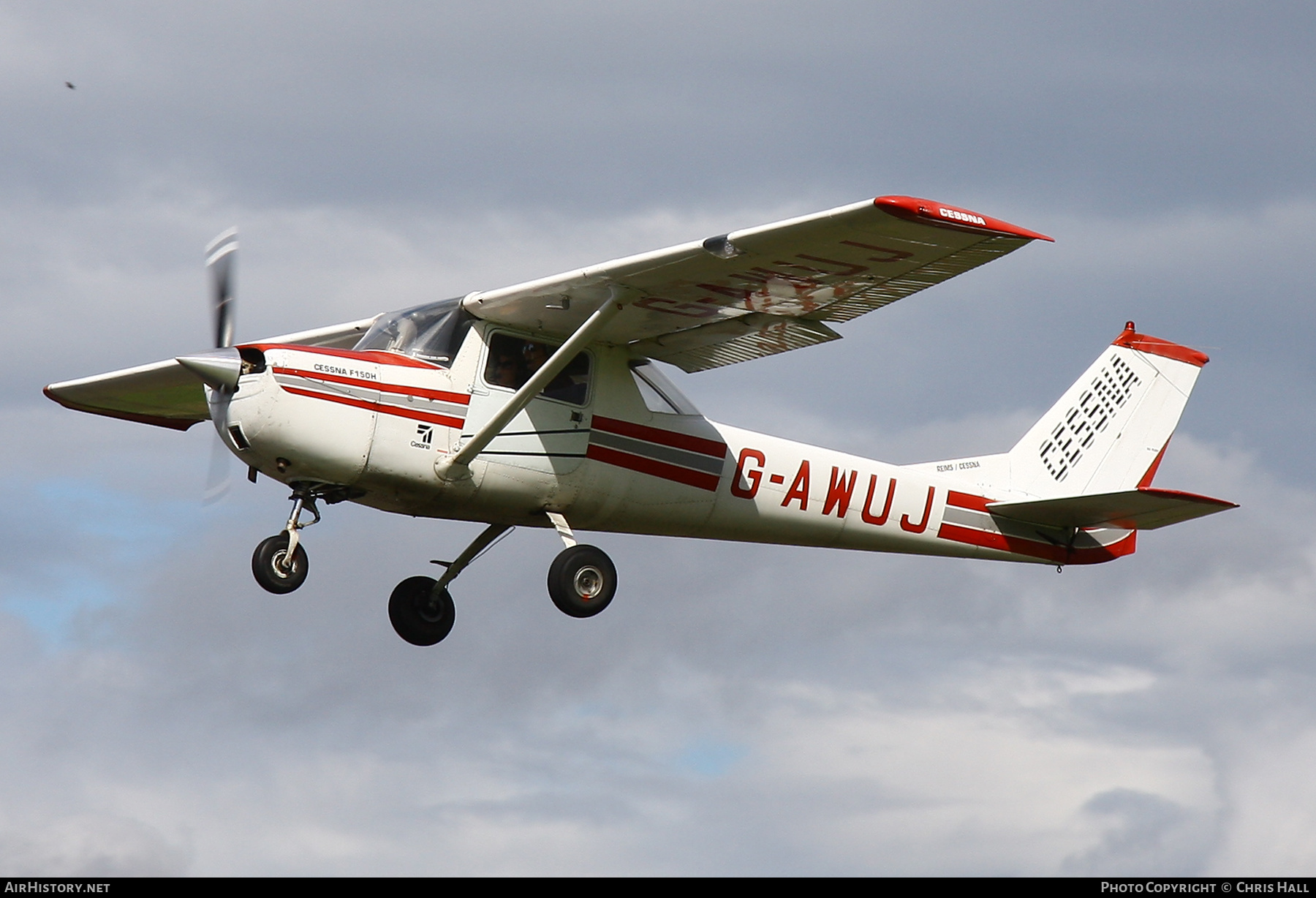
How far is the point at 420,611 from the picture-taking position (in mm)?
15594

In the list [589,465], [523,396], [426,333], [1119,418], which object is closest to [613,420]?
[589,465]

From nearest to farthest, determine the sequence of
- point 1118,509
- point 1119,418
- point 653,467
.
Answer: point 653,467, point 1118,509, point 1119,418

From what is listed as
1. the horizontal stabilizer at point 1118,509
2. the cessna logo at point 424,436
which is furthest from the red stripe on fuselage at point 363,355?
the horizontal stabilizer at point 1118,509

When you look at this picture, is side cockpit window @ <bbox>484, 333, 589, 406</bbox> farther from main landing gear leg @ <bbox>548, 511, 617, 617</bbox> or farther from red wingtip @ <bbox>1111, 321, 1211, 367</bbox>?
red wingtip @ <bbox>1111, 321, 1211, 367</bbox>

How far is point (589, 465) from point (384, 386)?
2000 mm

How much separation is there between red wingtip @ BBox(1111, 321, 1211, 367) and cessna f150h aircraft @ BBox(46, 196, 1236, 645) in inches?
79.3

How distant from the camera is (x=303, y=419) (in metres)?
13.3

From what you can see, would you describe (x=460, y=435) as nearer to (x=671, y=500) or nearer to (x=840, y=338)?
(x=671, y=500)

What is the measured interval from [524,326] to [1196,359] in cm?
784

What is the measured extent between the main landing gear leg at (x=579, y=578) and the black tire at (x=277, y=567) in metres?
2.11

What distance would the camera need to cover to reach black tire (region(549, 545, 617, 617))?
14.3m

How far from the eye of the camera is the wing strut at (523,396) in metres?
13.8

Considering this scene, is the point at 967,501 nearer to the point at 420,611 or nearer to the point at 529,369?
the point at 529,369
